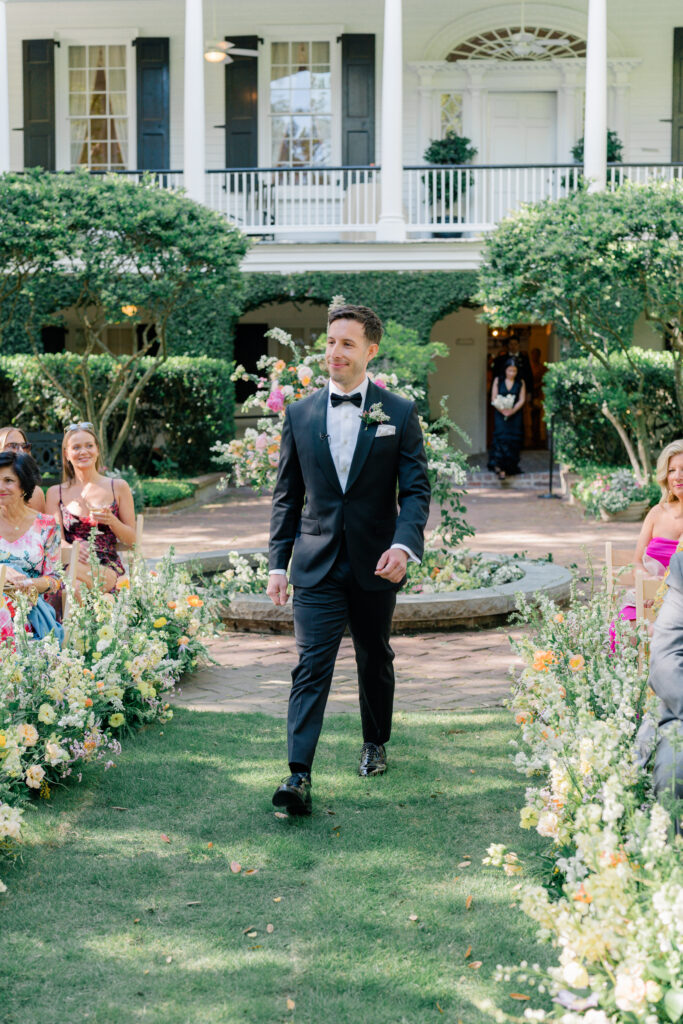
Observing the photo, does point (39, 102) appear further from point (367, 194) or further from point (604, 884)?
point (604, 884)

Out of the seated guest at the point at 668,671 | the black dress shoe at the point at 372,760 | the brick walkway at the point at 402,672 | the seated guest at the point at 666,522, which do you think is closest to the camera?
the seated guest at the point at 668,671

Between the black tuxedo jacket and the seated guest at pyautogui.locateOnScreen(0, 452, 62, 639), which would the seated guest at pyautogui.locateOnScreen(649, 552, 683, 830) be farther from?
the seated guest at pyautogui.locateOnScreen(0, 452, 62, 639)

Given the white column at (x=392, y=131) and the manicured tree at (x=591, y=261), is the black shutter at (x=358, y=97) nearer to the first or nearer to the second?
the white column at (x=392, y=131)

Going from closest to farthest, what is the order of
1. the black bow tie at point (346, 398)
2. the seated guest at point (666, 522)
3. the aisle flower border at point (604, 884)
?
1. the aisle flower border at point (604, 884)
2. the black bow tie at point (346, 398)
3. the seated guest at point (666, 522)

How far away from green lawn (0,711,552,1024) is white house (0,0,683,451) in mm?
15417

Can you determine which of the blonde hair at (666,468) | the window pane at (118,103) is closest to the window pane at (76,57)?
the window pane at (118,103)

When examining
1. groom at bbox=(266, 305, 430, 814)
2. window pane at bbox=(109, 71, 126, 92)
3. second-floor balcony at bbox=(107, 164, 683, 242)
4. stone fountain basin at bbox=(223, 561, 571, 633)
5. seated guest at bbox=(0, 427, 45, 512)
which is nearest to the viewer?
groom at bbox=(266, 305, 430, 814)

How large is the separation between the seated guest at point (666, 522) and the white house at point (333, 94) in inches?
546

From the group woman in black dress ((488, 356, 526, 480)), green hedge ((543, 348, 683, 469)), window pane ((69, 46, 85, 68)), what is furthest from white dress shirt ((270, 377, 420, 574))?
window pane ((69, 46, 85, 68))

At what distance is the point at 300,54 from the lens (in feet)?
66.0

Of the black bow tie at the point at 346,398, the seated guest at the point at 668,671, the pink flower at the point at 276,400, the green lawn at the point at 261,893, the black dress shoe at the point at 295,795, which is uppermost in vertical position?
the black bow tie at the point at 346,398

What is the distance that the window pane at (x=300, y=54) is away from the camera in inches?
790

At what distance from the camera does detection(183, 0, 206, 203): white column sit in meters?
18.1

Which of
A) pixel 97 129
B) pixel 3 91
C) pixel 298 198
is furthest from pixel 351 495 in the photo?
pixel 97 129
